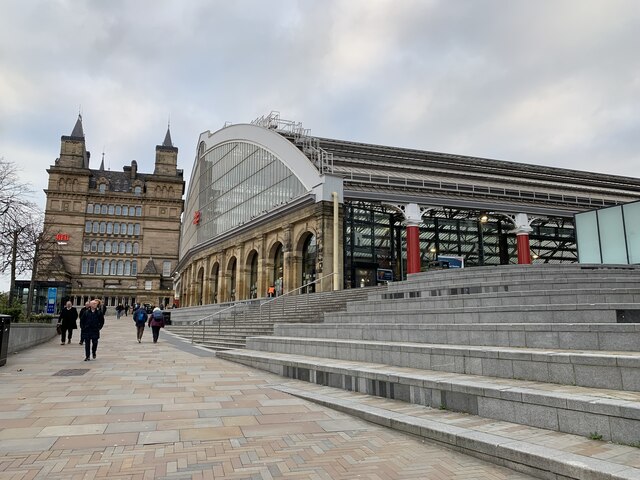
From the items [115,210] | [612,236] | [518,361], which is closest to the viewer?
[518,361]

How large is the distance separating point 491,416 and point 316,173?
23769 mm

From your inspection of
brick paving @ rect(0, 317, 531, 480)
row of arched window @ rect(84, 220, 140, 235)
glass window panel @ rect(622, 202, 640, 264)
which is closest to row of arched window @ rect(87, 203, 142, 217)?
row of arched window @ rect(84, 220, 140, 235)

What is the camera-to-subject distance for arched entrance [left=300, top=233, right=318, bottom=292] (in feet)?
97.0

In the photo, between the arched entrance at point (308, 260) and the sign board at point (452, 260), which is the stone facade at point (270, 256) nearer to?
the arched entrance at point (308, 260)

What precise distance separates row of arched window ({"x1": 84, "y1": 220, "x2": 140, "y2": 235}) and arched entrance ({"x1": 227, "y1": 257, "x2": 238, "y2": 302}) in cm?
5240

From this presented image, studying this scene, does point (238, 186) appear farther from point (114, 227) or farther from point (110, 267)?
point (114, 227)

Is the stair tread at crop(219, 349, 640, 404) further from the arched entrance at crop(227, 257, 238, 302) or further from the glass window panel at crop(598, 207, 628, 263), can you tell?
the arched entrance at crop(227, 257, 238, 302)

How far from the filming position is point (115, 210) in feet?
288

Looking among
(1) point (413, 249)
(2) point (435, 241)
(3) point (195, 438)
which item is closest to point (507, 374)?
(3) point (195, 438)

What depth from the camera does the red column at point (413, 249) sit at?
27405 mm

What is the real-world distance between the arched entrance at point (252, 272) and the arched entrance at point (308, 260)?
317 inches

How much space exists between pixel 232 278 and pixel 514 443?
130 ft

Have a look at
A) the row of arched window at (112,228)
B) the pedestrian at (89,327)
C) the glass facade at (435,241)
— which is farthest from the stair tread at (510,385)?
the row of arched window at (112,228)

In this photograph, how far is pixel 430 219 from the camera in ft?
103
